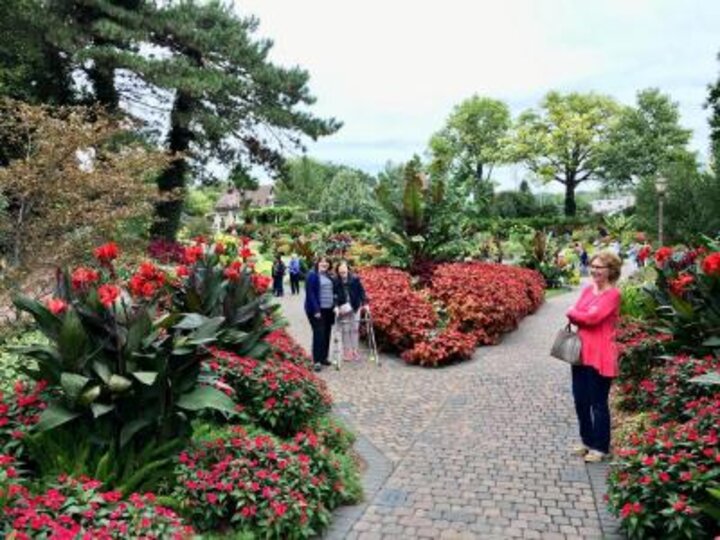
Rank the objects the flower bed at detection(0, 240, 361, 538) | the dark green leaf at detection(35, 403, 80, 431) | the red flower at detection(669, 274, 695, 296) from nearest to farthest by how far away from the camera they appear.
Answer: the flower bed at detection(0, 240, 361, 538) → the dark green leaf at detection(35, 403, 80, 431) → the red flower at detection(669, 274, 695, 296)

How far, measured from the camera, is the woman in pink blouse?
5418mm

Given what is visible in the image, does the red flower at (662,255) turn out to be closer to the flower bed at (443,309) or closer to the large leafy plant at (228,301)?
the flower bed at (443,309)

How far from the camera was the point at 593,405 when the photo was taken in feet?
18.2

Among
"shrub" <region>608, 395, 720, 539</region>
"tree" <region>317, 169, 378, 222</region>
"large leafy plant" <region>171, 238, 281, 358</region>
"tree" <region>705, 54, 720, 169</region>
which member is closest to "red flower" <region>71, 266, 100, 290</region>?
"large leafy plant" <region>171, 238, 281, 358</region>

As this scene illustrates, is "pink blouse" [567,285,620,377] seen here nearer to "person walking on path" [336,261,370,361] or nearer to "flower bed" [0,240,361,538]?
"flower bed" [0,240,361,538]

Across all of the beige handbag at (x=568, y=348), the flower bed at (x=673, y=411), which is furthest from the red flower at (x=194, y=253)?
the flower bed at (x=673, y=411)

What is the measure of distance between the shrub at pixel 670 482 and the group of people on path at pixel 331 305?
5.72m

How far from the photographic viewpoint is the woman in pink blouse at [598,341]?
542 cm

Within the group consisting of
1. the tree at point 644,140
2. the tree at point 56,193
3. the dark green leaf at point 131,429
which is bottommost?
the dark green leaf at point 131,429

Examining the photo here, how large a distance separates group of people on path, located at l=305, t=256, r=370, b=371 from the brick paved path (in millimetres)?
533

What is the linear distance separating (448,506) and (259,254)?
2870 centimetres

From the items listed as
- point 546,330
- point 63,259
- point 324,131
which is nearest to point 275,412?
point 63,259

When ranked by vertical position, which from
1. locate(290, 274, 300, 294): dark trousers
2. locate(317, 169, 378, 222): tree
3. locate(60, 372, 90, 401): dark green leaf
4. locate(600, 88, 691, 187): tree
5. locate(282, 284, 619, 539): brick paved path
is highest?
locate(600, 88, 691, 187): tree

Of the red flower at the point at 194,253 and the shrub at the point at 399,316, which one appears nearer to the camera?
the red flower at the point at 194,253
